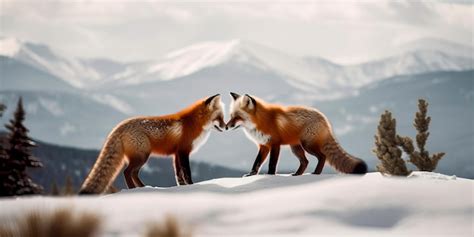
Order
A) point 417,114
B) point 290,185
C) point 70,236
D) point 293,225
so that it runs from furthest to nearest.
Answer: point 417,114 → point 290,185 → point 293,225 → point 70,236

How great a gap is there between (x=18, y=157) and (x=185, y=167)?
16.8 metres

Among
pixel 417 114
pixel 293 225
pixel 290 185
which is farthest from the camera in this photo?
pixel 417 114

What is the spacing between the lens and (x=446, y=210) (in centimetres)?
1118

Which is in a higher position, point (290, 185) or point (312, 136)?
point (312, 136)

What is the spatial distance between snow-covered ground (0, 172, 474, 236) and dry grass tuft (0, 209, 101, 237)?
34 cm

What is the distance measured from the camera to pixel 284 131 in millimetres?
16125

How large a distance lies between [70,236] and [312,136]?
25.7 feet

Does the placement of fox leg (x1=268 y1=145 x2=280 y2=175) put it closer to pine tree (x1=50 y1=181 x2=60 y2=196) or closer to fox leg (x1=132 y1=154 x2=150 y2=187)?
fox leg (x1=132 y1=154 x2=150 y2=187)

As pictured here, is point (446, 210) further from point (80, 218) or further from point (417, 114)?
point (417, 114)

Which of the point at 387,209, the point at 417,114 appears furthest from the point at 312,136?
the point at 417,114

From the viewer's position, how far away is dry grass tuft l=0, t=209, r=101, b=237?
9.59 m

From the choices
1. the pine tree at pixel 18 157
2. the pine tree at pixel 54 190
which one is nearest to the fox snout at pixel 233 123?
the pine tree at pixel 54 190

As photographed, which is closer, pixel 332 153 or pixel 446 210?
pixel 446 210

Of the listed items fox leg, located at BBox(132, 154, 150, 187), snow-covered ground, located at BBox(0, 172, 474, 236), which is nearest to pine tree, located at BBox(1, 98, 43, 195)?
fox leg, located at BBox(132, 154, 150, 187)
